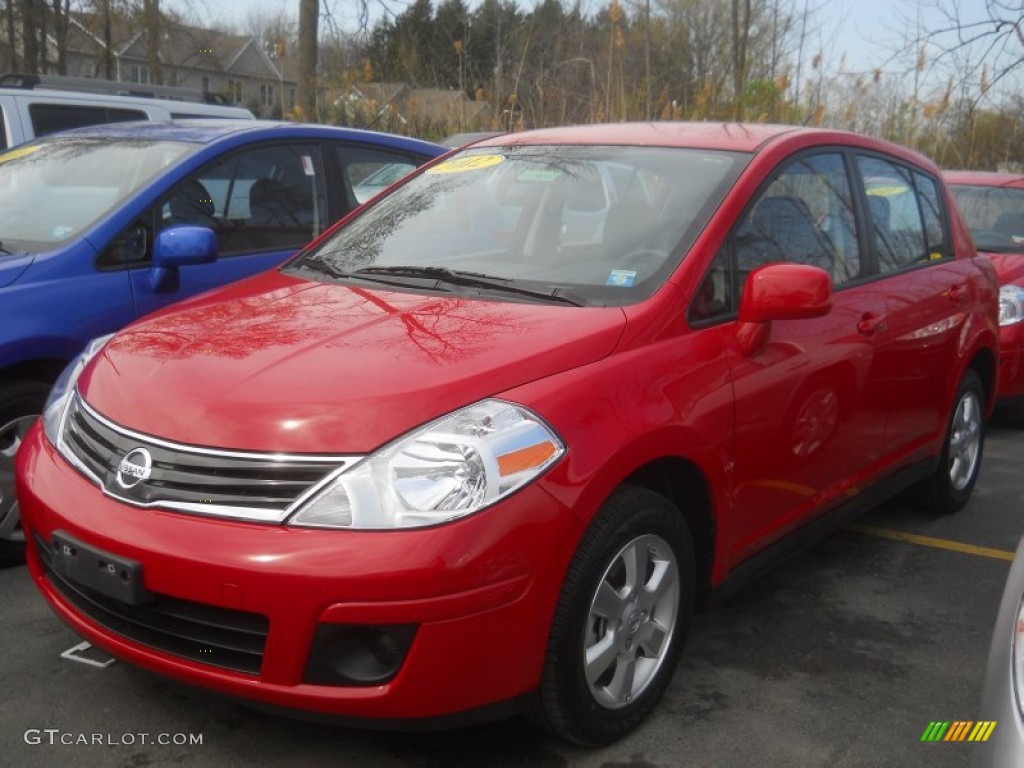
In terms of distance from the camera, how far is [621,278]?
130 inches

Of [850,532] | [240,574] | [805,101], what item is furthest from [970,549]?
[805,101]

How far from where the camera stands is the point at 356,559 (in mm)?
2404

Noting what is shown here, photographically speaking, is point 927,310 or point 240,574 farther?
point 927,310

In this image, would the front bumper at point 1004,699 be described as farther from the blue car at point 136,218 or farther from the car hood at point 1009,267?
the car hood at point 1009,267

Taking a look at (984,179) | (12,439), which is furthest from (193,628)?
(984,179)

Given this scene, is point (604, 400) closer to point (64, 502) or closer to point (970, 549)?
point (64, 502)

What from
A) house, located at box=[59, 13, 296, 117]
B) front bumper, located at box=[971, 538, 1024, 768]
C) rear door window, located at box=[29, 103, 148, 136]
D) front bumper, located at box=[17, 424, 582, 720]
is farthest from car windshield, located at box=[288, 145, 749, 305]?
house, located at box=[59, 13, 296, 117]

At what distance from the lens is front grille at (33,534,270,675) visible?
2.50 meters

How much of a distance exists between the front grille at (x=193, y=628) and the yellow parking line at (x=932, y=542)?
3267mm

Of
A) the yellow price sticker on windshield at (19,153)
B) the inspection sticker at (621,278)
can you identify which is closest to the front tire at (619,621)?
the inspection sticker at (621,278)

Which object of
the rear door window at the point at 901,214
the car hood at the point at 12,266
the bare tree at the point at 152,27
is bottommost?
the car hood at the point at 12,266

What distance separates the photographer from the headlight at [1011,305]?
268 inches

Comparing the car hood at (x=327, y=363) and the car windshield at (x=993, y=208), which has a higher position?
the car windshield at (x=993, y=208)

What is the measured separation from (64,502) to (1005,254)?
20.9 ft
